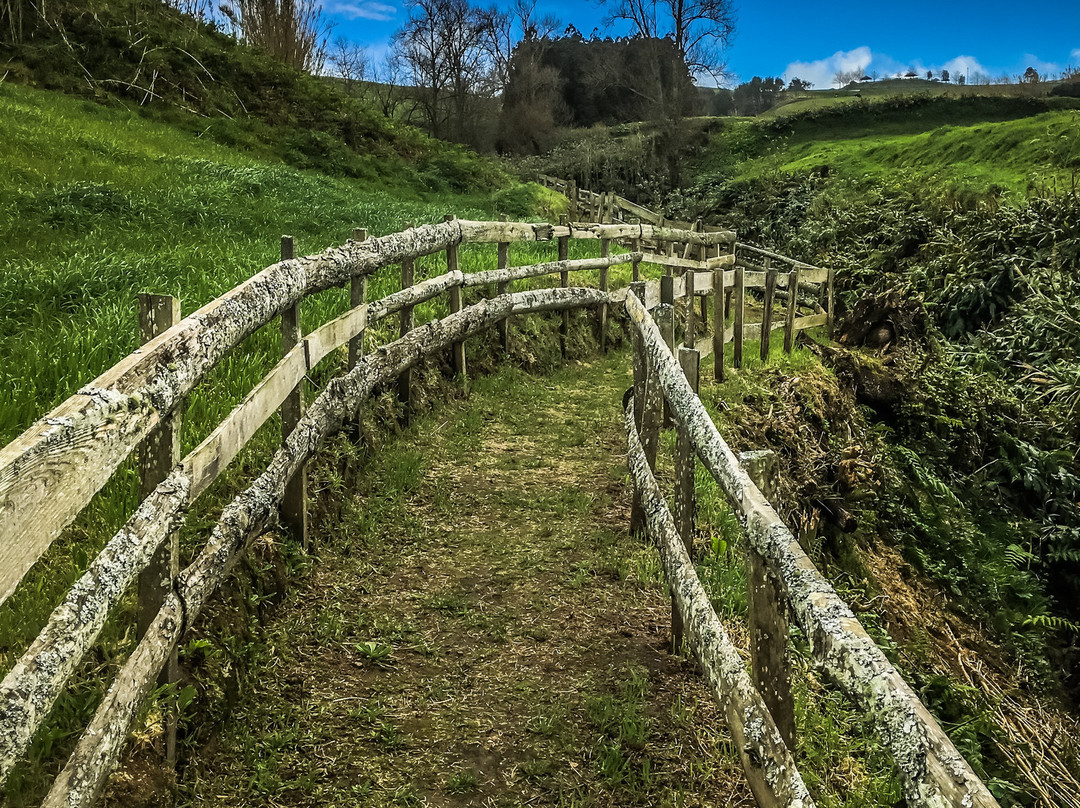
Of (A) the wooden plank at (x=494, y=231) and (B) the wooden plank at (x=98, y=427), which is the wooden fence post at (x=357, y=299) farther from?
(A) the wooden plank at (x=494, y=231)

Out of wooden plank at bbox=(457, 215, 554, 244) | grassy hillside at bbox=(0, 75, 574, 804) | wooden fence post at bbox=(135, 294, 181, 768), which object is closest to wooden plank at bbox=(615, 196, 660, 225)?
grassy hillside at bbox=(0, 75, 574, 804)

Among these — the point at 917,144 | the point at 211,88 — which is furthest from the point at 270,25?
the point at 917,144

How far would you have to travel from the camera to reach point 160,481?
104 inches

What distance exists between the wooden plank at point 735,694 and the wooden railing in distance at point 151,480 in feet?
6.25

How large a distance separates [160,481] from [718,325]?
747cm

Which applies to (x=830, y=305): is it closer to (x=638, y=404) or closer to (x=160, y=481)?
(x=638, y=404)

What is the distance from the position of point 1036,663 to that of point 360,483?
6546mm

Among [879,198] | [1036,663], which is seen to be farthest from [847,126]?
[1036,663]

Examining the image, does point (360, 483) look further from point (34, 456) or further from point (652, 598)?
point (34, 456)

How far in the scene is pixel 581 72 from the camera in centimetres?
5228

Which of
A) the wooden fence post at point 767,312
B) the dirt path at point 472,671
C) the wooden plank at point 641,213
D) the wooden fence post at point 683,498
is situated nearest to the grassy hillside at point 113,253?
the dirt path at point 472,671

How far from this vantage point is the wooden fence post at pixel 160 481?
2626mm

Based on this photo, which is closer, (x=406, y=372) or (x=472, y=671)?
(x=472, y=671)

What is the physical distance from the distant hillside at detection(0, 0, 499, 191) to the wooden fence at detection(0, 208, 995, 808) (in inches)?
690
